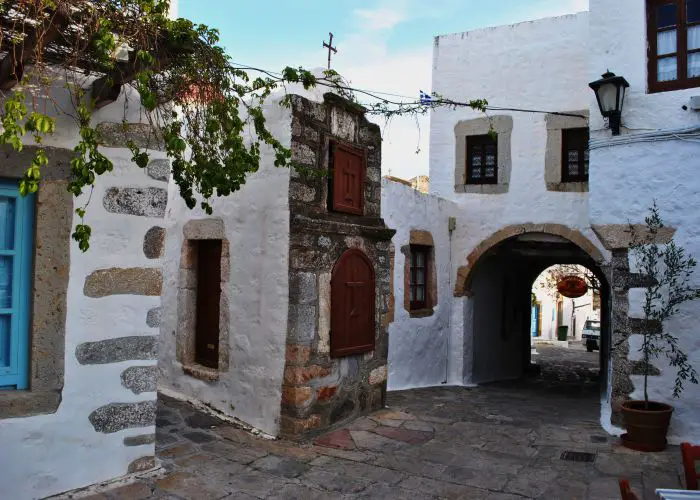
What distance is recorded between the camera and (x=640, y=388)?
5281 mm

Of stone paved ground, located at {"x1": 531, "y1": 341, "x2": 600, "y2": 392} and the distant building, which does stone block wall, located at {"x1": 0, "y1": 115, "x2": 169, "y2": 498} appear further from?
the distant building

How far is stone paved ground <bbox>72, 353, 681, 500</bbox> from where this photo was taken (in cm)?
381

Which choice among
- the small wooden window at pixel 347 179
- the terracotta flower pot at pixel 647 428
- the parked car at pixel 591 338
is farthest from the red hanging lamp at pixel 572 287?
the small wooden window at pixel 347 179

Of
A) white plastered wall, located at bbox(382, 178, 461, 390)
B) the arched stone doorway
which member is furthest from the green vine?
the arched stone doorway

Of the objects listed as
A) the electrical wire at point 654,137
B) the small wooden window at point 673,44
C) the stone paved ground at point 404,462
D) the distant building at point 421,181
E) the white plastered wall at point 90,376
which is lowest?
the stone paved ground at point 404,462

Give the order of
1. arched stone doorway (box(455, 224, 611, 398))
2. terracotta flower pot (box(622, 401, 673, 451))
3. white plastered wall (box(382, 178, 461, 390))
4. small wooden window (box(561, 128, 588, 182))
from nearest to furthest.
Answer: terracotta flower pot (box(622, 401, 673, 451)) → white plastered wall (box(382, 178, 461, 390)) → small wooden window (box(561, 128, 588, 182)) → arched stone doorway (box(455, 224, 611, 398))

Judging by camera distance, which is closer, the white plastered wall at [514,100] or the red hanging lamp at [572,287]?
the white plastered wall at [514,100]

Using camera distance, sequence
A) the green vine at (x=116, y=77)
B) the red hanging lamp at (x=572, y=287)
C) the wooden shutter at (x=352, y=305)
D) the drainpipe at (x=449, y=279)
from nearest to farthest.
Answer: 1. the green vine at (x=116, y=77)
2. the wooden shutter at (x=352, y=305)
3. the drainpipe at (x=449, y=279)
4. the red hanging lamp at (x=572, y=287)

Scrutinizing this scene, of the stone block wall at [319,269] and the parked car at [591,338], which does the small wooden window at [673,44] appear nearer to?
the stone block wall at [319,269]

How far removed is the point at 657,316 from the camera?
16.7 ft

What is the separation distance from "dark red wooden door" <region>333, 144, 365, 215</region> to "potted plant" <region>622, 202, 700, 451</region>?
7.89 ft

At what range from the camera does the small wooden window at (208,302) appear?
5.72 meters

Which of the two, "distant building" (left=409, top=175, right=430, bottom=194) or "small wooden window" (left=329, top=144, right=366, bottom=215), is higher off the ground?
"distant building" (left=409, top=175, right=430, bottom=194)

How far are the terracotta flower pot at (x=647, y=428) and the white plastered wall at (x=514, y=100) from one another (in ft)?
12.6
